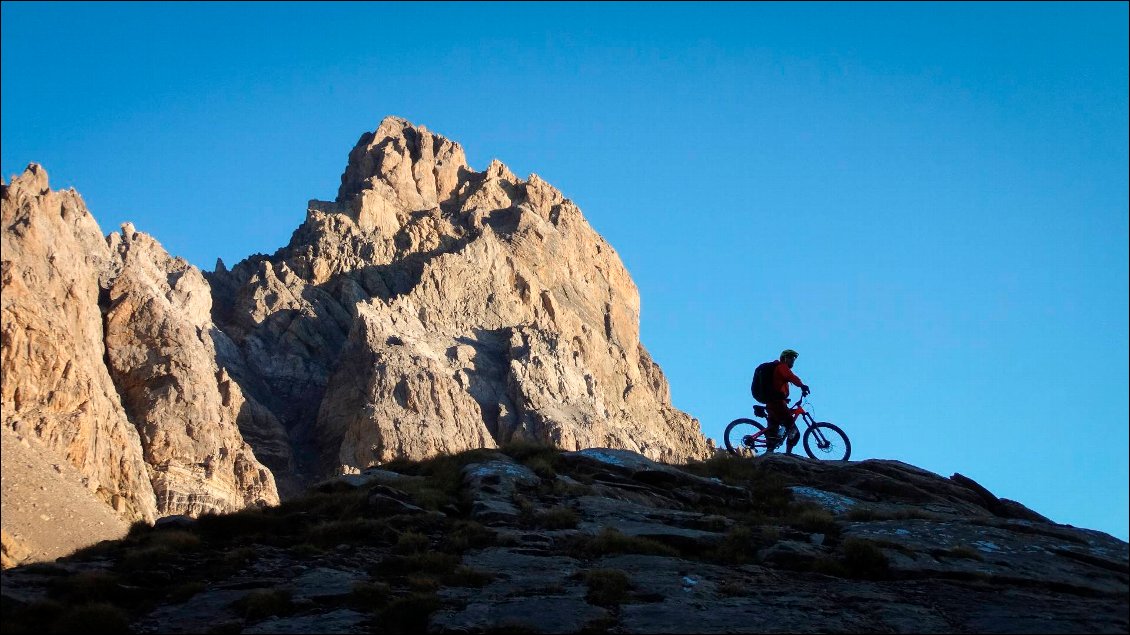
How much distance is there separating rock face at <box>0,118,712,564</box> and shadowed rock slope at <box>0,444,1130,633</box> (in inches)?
1354

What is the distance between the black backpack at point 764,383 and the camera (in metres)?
29.1

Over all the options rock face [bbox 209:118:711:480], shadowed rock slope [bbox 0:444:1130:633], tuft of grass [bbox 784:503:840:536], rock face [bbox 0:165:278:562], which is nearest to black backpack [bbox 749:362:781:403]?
shadowed rock slope [bbox 0:444:1130:633]

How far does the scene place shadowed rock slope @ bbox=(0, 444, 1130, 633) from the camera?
16.8 metres

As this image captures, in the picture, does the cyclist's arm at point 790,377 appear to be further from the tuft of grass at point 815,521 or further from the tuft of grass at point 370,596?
the tuft of grass at point 370,596

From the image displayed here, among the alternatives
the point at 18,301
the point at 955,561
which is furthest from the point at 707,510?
the point at 18,301

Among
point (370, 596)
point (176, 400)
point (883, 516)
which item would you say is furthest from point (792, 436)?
point (176, 400)

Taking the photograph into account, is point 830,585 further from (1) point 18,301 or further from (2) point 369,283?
(2) point 369,283

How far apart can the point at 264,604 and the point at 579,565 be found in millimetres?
5479

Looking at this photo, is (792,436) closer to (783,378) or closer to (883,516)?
(783,378)

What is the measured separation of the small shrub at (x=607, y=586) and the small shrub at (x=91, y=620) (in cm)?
672

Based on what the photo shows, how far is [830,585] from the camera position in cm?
1903

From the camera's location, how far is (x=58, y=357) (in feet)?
192

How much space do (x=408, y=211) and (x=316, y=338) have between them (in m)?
22.3

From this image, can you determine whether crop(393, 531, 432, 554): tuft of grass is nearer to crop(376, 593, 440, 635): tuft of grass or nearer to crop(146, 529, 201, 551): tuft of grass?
crop(376, 593, 440, 635): tuft of grass
